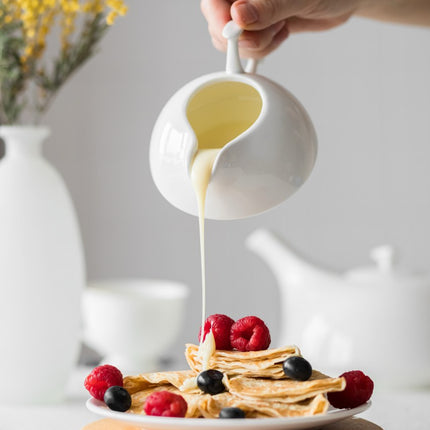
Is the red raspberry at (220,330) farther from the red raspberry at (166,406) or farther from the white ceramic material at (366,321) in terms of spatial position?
the white ceramic material at (366,321)

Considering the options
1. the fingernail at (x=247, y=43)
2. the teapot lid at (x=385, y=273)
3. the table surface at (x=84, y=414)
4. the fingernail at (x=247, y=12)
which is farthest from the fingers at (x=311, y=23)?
the table surface at (x=84, y=414)

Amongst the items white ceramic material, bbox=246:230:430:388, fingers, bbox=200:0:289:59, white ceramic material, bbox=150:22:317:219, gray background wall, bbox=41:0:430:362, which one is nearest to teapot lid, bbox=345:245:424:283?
white ceramic material, bbox=246:230:430:388

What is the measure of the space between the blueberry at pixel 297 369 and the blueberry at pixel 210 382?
3.1 inches

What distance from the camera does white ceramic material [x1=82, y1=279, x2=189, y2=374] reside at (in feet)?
5.35

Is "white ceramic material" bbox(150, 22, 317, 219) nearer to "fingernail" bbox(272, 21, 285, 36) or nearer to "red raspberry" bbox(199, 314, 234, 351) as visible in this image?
"red raspberry" bbox(199, 314, 234, 351)

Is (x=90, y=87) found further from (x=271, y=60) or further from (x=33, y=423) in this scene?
(x=33, y=423)

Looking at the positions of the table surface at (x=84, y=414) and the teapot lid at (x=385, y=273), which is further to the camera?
the teapot lid at (x=385, y=273)

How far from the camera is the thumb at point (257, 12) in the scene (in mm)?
1091

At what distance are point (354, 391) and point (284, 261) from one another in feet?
2.61

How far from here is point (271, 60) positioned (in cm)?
282

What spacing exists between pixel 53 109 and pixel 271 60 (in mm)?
785

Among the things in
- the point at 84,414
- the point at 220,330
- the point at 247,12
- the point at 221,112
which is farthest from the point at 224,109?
the point at 84,414

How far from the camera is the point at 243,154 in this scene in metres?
0.94

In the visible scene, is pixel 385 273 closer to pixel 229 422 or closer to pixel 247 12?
pixel 247 12
